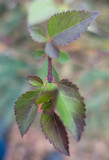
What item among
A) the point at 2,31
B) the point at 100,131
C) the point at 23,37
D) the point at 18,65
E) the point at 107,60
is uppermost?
the point at 2,31

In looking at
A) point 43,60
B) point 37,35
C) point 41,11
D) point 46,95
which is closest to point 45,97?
point 46,95

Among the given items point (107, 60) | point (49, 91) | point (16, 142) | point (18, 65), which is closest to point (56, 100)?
point (49, 91)

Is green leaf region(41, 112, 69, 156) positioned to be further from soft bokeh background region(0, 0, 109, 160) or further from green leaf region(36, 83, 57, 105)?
soft bokeh background region(0, 0, 109, 160)

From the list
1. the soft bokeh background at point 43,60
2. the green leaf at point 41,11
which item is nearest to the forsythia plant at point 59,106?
the green leaf at point 41,11

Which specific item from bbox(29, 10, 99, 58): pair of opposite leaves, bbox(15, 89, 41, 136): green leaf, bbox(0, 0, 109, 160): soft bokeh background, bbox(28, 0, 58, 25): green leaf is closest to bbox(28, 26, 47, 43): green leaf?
bbox(29, 10, 99, 58): pair of opposite leaves

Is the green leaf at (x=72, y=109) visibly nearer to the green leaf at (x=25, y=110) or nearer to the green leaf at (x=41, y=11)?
the green leaf at (x=25, y=110)

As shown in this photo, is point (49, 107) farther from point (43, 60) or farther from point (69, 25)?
point (43, 60)

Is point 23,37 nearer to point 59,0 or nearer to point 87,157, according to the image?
point 59,0
